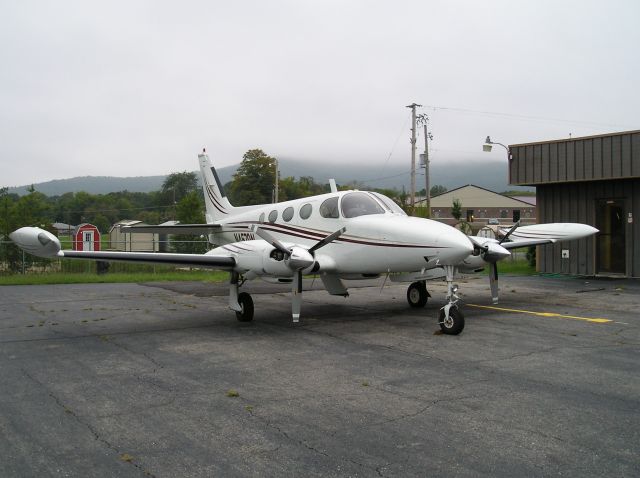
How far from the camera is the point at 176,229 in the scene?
1522 centimetres

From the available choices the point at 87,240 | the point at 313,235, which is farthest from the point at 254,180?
the point at 313,235

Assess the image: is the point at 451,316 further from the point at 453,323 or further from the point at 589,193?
the point at 589,193

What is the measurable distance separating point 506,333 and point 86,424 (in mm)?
7242

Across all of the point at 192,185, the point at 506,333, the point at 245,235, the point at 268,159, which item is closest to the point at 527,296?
the point at 506,333

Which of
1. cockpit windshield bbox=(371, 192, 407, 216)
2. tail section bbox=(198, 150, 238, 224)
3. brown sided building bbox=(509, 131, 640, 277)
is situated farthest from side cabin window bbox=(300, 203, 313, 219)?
brown sided building bbox=(509, 131, 640, 277)

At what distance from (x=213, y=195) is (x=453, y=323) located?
10472 millimetres

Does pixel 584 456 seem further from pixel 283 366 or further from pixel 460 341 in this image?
pixel 460 341

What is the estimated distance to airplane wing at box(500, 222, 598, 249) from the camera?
47.4 feet

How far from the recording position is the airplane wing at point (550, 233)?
47.4ft

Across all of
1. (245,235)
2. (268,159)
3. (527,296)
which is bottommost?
(527,296)

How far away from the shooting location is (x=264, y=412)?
521 cm

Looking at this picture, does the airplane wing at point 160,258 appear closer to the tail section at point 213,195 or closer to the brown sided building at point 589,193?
the tail section at point 213,195

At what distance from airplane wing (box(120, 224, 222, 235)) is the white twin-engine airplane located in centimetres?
341

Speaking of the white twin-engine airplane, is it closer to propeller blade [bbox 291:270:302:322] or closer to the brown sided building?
propeller blade [bbox 291:270:302:322]
